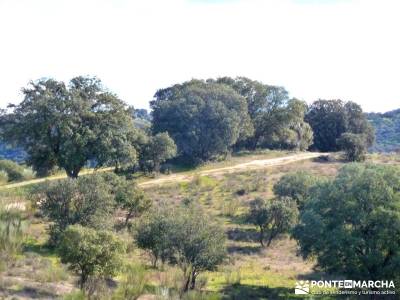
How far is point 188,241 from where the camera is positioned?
26.5 metres

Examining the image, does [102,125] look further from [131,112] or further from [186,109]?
[186,109]

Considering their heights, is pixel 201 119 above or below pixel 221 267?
above

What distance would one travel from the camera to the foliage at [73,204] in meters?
30.3

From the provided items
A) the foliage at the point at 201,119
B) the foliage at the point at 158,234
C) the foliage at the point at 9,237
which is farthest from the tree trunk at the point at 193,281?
the foliage at the point at 201,119

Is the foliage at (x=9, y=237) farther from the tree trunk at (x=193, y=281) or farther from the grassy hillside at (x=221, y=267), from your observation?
the tree trunk at (x=193, y=281)

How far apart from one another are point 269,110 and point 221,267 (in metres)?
56.9

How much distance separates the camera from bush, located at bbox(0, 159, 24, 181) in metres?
60.1

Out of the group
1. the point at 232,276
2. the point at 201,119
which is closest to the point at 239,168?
the point at 201,119

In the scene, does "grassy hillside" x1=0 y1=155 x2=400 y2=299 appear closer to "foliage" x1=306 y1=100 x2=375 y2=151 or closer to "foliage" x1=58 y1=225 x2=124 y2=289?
"foliage" x1=58 y1=225 x2=124 y2=289

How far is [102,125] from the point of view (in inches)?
1911

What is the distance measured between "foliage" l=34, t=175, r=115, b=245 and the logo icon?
37.5 feet

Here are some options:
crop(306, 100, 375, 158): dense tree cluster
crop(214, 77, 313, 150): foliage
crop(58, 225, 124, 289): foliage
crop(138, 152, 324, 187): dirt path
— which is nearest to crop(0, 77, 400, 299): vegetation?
crop(58, 225, 124, 289): foliage

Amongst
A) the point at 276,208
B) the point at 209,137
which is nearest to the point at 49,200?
the point at 276,208

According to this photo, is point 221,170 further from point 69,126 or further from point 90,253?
point 90,253
